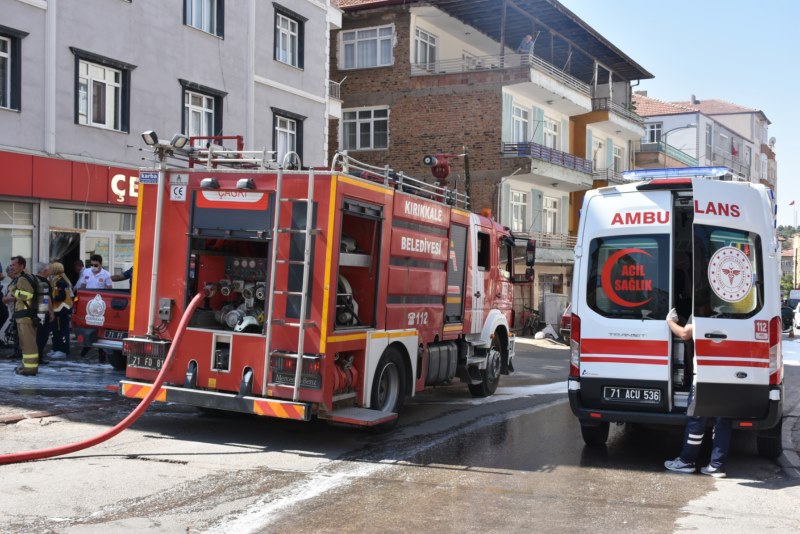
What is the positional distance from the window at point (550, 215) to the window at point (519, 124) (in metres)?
3.70

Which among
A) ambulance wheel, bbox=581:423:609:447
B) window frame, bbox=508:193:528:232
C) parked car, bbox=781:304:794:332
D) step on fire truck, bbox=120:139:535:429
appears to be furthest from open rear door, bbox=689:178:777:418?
parked car, bbox=781:304:794:332

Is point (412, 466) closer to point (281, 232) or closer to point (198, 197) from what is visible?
point (281, 232)

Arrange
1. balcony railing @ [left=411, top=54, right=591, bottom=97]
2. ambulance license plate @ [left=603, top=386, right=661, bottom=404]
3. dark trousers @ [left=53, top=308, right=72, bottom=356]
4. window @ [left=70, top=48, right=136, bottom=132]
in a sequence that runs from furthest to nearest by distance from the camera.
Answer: balcony railing @ [left=411, top=54, right=591, bottom=97] < window @ [left=70, top=48, right=136, bottom=132] < dark trousers @ [left=53, top=308, right=72, bottom=356] < ambulance license plate @ [left=603, top=386, right=661, bottom=404]

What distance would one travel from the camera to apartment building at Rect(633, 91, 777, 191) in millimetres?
50125

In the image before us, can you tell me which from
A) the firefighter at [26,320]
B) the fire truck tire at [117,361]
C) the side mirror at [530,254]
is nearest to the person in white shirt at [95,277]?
the fire truck tire at [117,361]

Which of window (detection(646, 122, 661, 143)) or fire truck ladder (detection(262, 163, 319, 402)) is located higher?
window (detection(646, 122, 661, 143))

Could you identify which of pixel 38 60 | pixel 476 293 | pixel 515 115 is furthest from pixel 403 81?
pixel 476 293

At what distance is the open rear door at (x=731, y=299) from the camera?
8070 mm

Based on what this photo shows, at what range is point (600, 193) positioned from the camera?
9.03m

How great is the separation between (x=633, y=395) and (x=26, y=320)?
8.83 metres

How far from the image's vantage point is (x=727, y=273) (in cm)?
829

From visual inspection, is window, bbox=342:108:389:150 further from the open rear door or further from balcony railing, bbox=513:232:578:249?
the open rear door

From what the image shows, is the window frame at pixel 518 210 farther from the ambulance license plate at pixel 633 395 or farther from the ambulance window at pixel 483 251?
the ambulance license plate at pixel 633 395

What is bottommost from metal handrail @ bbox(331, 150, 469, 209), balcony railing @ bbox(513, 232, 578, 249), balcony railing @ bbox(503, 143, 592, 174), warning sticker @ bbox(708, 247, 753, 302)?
warning sticker @ bbox(708, 247, 753, 302)
